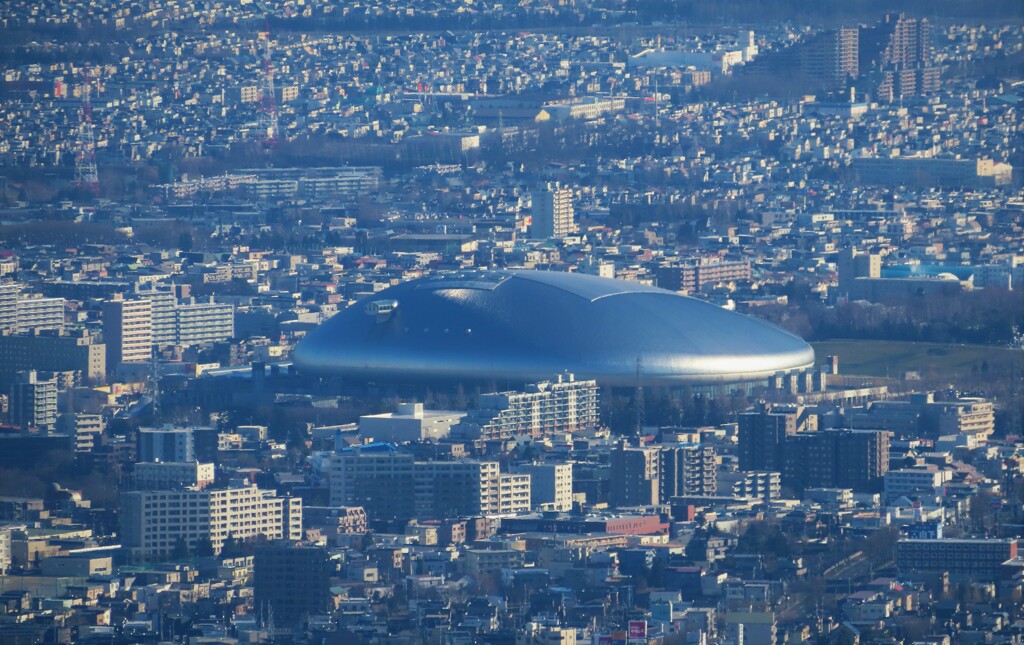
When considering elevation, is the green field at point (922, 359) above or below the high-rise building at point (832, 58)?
below

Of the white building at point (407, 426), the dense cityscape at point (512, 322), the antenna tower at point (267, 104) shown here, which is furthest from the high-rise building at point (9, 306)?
the antenna tower at point (267, 104)

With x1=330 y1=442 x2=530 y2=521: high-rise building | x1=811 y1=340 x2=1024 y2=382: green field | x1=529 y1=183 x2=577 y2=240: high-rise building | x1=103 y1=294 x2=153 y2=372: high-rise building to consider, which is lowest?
x1=330 y1=442 x2=530 y2=521: high-rise building

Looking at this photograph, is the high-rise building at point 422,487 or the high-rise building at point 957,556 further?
the high-rise building at point 422,487

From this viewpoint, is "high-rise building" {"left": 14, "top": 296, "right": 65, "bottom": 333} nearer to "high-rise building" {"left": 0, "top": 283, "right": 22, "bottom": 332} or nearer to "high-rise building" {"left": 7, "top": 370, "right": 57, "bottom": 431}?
"high-rise building" {"left": 0, "top": 283, "right": 22, "bottom": 332}

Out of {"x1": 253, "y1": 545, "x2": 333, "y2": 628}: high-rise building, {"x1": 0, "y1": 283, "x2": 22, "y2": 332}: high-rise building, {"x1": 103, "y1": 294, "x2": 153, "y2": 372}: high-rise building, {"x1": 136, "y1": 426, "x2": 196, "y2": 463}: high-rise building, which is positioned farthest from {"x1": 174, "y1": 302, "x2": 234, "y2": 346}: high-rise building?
{"x1": 253, "y1": 545, "x2": 333, "y2": 628}: high-rise building

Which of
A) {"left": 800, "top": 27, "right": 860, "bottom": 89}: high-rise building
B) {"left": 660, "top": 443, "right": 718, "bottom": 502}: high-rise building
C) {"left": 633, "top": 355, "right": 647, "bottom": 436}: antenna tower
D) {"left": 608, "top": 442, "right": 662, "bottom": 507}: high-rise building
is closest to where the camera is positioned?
{"left": 608, "top": 442, "right": 662, "bottom": 507}: high-rise building

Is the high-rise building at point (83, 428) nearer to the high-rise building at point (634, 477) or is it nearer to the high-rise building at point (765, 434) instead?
the high-rise building at point (634, 477)

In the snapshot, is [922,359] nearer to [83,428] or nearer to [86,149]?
[83,428]

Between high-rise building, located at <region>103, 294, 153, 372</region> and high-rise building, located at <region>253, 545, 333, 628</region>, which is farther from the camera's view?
high-rise building, located at <region>103, 294, 153, 372</region>
